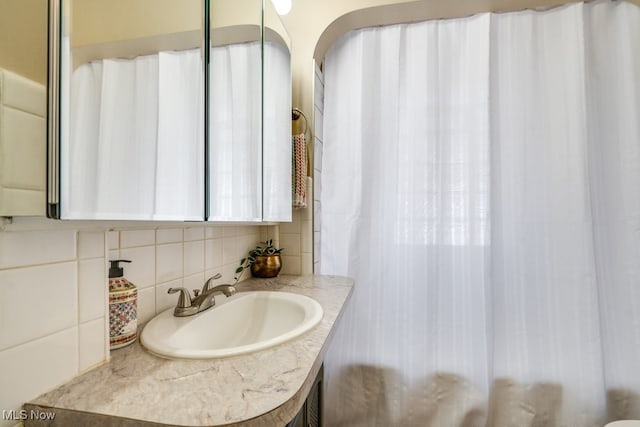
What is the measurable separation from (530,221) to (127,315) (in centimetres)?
163

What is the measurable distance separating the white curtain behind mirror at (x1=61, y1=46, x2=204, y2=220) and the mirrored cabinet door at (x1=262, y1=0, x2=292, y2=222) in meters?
0.45

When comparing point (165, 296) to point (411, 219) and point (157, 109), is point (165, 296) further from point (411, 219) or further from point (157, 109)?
point (411, 219)

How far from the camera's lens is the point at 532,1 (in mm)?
1362

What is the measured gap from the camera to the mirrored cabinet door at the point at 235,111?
80 cm

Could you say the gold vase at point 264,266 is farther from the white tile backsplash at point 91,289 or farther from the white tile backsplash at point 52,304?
the white tile backsplash at point 91,289

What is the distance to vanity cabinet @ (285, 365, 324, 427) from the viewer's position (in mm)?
803

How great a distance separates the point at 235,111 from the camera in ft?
3.06

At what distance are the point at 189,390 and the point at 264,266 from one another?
891 millimetres

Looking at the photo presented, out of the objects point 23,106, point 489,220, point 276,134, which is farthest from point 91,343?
point 489,220

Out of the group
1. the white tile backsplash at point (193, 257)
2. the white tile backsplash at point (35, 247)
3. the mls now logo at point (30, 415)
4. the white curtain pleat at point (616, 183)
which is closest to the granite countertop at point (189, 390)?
the mls now logo at point (30, 415)

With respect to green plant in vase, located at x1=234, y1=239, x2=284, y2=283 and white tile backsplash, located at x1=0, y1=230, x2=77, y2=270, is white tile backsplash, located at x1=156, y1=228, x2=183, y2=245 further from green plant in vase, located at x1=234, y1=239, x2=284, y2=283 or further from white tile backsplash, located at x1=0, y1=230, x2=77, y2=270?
green plant in vase, located at x1=234, y1=239, x2=284, y2=283

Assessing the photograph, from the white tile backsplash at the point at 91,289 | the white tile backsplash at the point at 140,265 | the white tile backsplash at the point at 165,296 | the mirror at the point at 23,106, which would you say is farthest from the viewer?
the white tile backsplash at the point at 165,296

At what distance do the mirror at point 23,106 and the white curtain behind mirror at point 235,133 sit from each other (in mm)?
376

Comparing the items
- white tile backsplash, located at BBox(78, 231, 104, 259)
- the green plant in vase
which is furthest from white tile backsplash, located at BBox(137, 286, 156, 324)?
the green plant in vase
